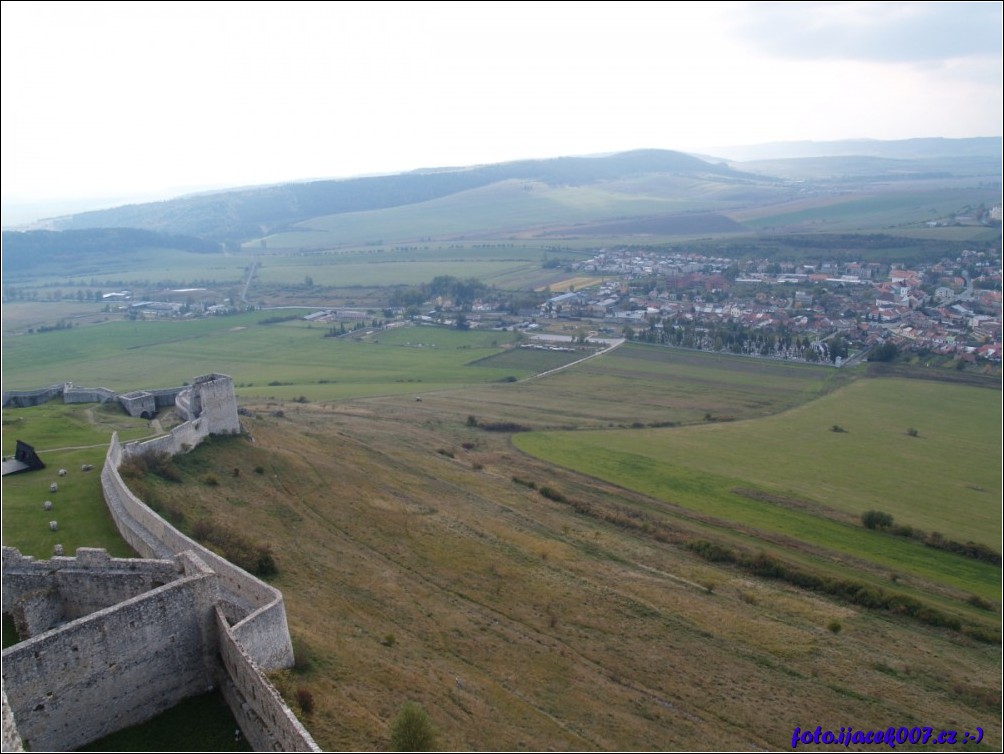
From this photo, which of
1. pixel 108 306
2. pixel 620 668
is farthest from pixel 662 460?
pixel 108 306

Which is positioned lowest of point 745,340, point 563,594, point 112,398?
point 563,594

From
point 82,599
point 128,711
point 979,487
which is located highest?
point 82,599

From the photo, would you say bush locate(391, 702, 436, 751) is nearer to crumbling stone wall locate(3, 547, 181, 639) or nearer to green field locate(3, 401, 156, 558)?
crumbling stone wall locate(3, 547, 181, 639)

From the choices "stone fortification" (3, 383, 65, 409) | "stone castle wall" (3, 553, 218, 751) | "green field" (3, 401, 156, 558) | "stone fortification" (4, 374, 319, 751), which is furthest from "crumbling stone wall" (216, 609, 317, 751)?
"stone fortification" (3, 383, 65, 409)

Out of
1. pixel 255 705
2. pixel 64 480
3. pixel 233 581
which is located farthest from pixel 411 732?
pixel 64 480

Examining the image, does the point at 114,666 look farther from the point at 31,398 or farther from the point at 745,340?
the point at 745,340

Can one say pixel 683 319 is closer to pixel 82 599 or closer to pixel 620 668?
pixel 620 668

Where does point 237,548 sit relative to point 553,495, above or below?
above
